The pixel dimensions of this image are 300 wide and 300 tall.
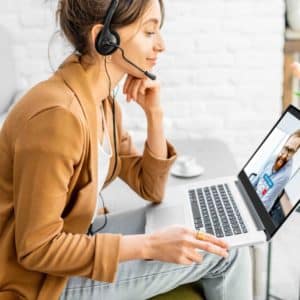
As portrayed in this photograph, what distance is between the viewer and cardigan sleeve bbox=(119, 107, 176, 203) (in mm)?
1225

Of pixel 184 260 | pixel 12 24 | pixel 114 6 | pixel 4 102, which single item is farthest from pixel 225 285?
pixel 12 24

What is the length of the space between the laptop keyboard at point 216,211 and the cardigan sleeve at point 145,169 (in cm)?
8

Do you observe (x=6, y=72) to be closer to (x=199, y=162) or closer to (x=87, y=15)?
(x=199, y=162)

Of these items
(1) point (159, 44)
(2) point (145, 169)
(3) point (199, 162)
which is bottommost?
(3) point (199, 162)

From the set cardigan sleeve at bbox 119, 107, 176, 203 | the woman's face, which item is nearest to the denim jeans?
cardigan sleeve at bbox 119, 107, 176, 203

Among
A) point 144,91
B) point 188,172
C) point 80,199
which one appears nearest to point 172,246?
point 80,199

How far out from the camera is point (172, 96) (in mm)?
2145

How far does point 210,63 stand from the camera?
209 centimetres

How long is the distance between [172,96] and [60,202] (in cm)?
129

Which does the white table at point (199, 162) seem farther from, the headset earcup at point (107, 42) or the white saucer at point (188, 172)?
the headset earcup at point (107, 42)

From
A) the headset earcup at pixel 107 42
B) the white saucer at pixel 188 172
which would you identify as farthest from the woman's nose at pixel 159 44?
the white saucer at pixel 188 172

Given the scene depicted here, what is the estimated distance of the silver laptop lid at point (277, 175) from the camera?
1.01m

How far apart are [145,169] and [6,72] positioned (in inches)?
31.5

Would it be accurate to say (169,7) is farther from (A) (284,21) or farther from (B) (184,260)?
(B) (184,260)
